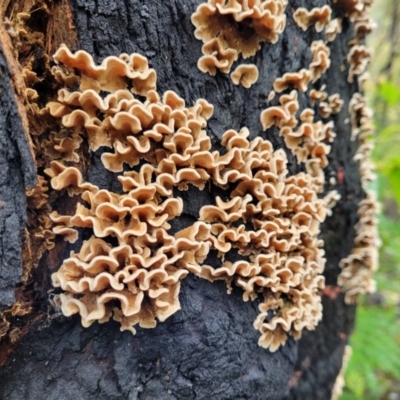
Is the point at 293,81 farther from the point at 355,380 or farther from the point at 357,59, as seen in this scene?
the point at 355,380

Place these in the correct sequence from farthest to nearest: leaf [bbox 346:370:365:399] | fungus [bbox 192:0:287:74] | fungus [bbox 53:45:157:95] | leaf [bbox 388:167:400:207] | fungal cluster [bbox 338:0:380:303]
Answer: leaf [bbox 346:370:365:399] < leaf [bbox 388:167:400:207] < fungal cluster [bbox 338:0:380:303] < fungus [bbox 192:0:287:74] < fungus [bbox 53:45:157:95]

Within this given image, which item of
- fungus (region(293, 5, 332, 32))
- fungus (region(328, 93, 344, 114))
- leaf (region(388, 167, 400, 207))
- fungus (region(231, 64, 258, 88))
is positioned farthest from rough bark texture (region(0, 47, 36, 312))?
leaf (region(388, 167, 400, 207))

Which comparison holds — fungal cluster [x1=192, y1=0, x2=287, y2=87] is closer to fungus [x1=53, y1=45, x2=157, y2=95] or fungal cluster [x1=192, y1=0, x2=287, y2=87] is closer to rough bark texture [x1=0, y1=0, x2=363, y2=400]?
rough bark texture [x1=0, y1=0, x2=363, y2=400]

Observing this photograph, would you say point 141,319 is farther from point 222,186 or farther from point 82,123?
point 82,123

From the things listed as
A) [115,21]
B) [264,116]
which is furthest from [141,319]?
[115,21]

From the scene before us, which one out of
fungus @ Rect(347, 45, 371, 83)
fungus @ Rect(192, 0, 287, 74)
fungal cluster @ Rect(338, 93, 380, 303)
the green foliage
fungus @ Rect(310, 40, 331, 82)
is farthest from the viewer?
the green foliage
